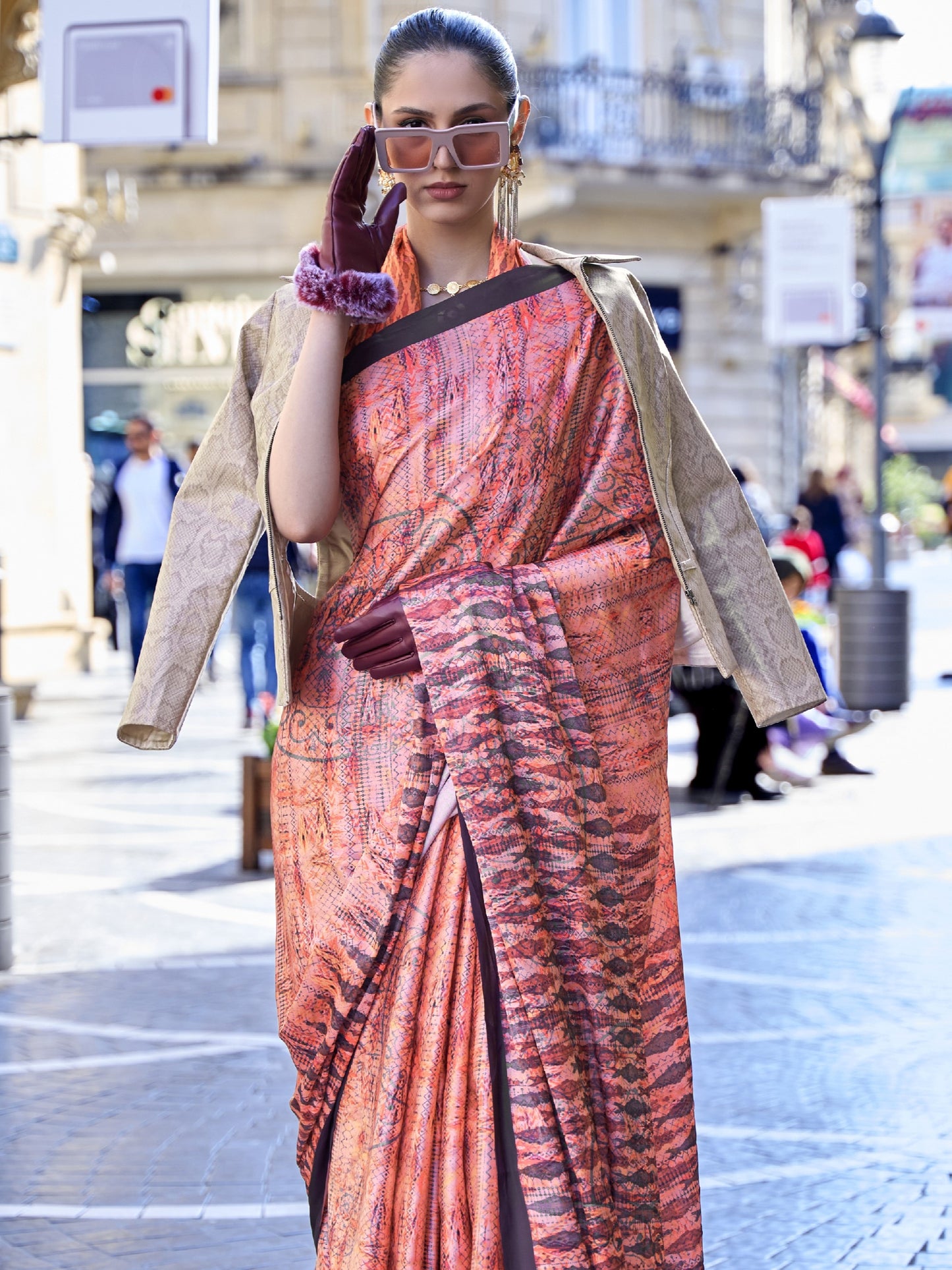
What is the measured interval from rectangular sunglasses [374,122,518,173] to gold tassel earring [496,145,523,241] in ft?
0.45

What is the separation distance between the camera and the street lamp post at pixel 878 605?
11.8 meters

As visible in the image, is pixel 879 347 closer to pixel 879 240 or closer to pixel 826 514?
pixel 879 240

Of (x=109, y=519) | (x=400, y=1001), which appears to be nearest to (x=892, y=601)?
(x=109, y=519)

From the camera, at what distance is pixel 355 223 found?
2.48 metres

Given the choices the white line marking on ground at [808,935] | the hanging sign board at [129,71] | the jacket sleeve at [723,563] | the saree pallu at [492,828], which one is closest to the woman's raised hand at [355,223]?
the saree pallu at [492,828]

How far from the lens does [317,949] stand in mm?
2480

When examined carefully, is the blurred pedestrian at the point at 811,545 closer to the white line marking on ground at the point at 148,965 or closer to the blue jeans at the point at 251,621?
the blue jeans at the point at 251,621

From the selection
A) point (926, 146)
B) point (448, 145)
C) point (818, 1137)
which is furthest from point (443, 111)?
point (926, 146)

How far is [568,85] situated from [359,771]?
796 inches

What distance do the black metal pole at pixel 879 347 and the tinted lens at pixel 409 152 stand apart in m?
10.3

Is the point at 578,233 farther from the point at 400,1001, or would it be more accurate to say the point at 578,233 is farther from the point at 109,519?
the point at 400,1001

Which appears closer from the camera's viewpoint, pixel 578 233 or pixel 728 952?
pixel 728 952

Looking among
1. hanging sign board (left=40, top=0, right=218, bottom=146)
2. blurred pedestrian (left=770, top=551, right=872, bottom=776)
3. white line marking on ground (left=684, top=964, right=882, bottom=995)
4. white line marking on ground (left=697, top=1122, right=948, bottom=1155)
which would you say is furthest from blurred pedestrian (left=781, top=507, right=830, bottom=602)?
white line marking on ground (left=697, top=1122, right=948, bottom=1155)

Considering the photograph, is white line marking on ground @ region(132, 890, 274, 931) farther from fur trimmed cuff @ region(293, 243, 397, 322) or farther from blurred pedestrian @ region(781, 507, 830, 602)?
blurred pedestrian @ region(781, 507, 830, 602)
